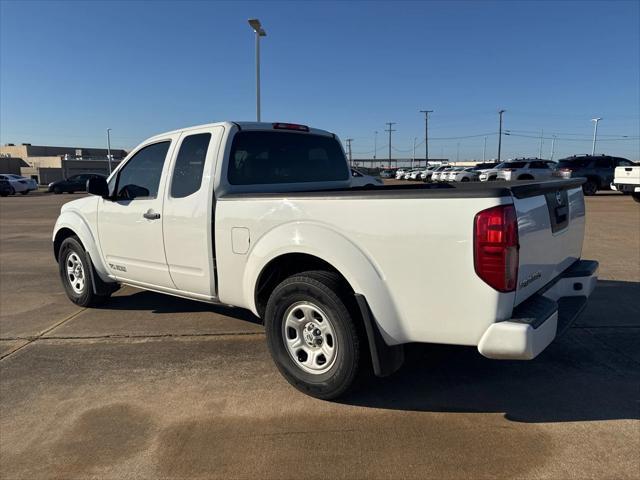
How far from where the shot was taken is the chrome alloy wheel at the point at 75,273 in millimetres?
5552

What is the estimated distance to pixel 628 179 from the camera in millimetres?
17344

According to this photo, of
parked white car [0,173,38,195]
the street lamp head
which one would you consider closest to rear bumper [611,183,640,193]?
the street lamp head

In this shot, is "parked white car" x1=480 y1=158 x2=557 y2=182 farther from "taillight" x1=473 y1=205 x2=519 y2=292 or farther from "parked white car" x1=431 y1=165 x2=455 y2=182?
"taillight" x1=473 y1=205 x2=519 y2=292

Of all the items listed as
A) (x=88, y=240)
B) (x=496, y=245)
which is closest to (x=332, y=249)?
(x=496, y=245)

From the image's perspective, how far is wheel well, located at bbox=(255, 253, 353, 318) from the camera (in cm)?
343

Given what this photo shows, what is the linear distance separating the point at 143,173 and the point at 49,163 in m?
89.1

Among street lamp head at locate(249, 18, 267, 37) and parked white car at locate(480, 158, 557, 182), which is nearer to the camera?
street lamp head at locate(249, 18, 267, 37)

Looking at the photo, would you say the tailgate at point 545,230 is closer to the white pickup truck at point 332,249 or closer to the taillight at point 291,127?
the white pickup truck at point 332,249

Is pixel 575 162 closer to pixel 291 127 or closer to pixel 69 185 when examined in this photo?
pixel 291 127

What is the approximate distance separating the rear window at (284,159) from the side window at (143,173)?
859mm

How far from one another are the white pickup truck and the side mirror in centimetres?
1

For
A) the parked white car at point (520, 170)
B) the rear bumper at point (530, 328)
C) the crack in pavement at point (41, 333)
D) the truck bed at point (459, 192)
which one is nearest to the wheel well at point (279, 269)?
the truck bed at point (459, 192)

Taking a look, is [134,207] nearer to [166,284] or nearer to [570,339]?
[166,284]

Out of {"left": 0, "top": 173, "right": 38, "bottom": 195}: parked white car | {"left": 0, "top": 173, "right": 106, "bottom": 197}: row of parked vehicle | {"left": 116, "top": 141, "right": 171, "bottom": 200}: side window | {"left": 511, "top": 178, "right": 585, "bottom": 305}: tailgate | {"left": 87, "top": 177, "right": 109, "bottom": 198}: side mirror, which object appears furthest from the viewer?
{"left": 0, "top": 173, "right": 38, "bottom": 195}: parked white car
